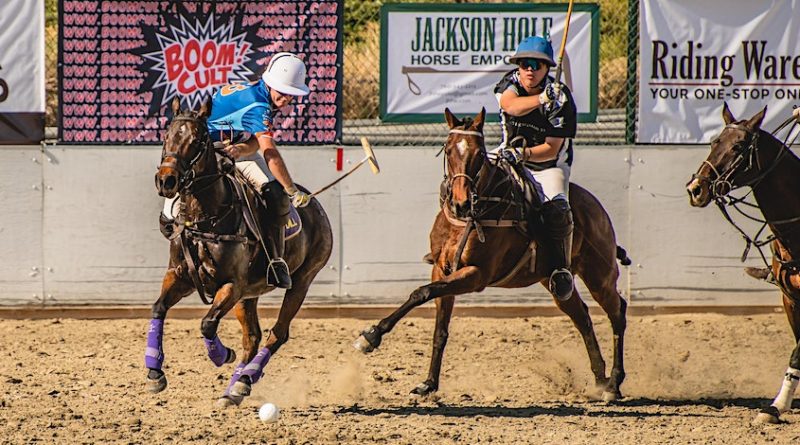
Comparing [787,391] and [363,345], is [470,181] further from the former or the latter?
[787,391]

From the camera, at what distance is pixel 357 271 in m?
12.5

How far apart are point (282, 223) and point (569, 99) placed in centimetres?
222

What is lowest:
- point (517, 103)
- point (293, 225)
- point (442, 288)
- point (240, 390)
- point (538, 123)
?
point (240, 390)

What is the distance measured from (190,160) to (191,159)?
0.01 metres

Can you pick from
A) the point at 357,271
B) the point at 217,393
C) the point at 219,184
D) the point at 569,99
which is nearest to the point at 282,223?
the point at 219,184

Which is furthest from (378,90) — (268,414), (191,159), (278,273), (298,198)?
(268,414)

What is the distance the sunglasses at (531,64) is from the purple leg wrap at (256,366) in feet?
8.92

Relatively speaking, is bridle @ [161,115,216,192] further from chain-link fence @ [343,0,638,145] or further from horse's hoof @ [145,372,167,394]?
chain-link fence @ [343,0,638,145]

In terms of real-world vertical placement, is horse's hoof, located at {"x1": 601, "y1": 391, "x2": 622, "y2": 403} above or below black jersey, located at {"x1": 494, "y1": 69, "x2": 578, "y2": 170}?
below

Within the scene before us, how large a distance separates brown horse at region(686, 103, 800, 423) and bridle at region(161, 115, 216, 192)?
126 inches

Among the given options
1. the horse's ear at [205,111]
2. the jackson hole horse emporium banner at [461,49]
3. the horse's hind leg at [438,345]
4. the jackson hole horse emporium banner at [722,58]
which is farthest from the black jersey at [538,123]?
the jackson hole horse emporium banner at [722,58]

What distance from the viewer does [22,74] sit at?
12.3 meters

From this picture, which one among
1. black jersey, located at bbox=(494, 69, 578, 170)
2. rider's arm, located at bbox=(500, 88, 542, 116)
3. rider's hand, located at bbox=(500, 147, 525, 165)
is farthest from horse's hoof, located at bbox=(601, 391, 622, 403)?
rider's arm, located at bbox=(500, 88, 542, 116)

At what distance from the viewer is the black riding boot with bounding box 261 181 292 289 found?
9.12 metres
